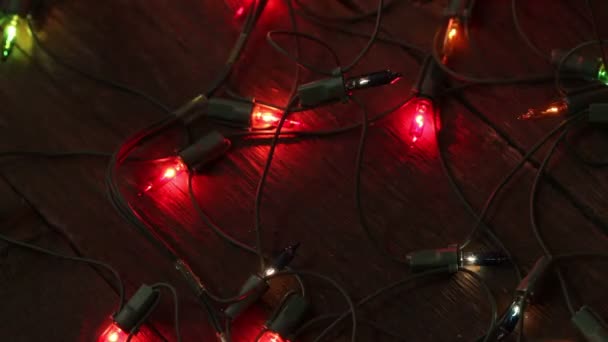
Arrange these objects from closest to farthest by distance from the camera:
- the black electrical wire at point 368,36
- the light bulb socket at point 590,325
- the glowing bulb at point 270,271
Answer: the light bulb socket at point 590,325
the glowing bulb at point 270,271
the black electrical wire at point 368,36

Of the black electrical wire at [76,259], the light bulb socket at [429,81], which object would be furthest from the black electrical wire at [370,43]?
the black electrical wire at [76,259]

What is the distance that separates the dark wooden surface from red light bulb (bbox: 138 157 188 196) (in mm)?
22

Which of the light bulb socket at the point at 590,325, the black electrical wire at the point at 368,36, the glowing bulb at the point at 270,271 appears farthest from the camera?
the black electrical wire at the point at 368,36

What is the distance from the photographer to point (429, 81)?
118cm

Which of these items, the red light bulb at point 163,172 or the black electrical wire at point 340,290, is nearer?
the black electrical wire at point 340,290

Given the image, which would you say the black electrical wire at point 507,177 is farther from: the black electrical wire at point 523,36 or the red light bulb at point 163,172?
the red light bulb at point 163,172

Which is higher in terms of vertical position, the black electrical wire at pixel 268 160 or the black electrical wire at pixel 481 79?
the black electrical wire at pixel 481 79

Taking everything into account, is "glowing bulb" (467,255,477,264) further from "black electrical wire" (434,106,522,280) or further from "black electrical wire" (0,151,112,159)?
"black electrical wire" (0,151,112,159)

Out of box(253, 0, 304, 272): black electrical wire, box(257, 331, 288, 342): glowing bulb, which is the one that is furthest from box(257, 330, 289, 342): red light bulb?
box(253, 0, 304, 272): black electrical wire

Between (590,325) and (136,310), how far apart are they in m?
0.71

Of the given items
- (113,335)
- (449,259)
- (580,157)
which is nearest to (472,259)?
(449,259)

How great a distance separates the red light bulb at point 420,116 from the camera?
1.18m

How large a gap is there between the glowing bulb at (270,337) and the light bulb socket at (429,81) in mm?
471

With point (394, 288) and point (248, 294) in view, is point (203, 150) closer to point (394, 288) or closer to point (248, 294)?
point (248, 294)
